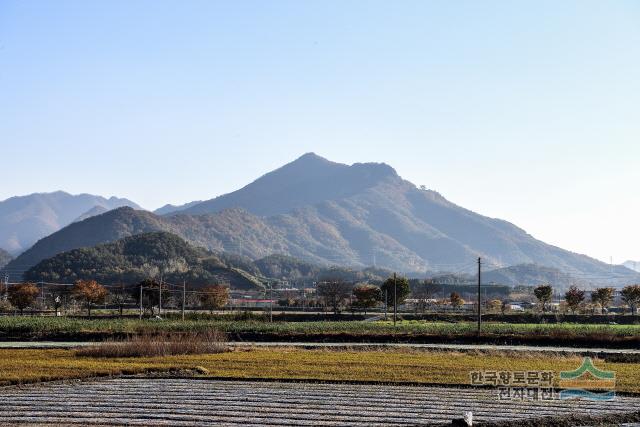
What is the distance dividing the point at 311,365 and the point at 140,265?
116519mm

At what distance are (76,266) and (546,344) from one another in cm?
10574

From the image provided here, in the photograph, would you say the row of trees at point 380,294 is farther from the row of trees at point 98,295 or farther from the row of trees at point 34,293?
the row of trees at point 34,293

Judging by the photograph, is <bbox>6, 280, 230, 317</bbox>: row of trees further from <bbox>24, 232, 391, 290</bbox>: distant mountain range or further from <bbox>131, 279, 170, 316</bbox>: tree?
<bbox>24, 232, 391, 290</bbox>: distant mountain range

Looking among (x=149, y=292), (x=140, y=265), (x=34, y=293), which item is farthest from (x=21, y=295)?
(x=140, y=265)

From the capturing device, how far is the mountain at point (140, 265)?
134750 millimetres

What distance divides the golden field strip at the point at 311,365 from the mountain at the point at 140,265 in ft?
298

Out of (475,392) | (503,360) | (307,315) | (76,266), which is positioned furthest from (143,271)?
(475,392)

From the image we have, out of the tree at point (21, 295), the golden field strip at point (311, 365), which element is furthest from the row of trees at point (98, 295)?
the golden field strip at point (311, 365)

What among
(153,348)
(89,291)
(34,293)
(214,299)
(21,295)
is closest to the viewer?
(153,348)

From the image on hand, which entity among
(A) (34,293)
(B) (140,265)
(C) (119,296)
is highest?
(B) (140,265)

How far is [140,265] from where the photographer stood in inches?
5733

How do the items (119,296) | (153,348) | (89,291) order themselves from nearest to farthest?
(153,348) < (89,291) < (119,296)

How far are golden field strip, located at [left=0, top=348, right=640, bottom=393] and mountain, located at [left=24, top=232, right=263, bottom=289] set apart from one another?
91.0 metres

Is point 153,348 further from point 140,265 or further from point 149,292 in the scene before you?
point 140,265
